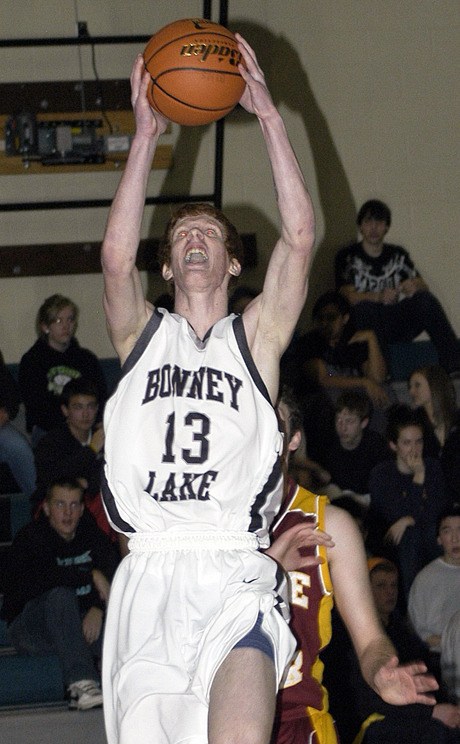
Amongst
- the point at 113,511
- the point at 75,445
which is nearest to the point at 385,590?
the point at 75,445

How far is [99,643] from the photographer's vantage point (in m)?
6.48

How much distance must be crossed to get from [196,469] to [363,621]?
0.73 m

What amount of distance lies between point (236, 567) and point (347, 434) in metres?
4.36

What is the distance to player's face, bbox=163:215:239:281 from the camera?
154 inches

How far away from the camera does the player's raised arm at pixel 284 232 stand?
379 cm

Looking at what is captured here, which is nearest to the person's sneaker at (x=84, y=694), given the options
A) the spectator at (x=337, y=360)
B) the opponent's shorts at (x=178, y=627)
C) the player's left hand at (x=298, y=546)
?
the player's left hand at (x=298, y=546)

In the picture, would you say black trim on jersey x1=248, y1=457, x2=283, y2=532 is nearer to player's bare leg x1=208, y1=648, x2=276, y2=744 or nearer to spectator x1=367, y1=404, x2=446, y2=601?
player's bare leg x1=208, y1=648, x2=276, y2=744

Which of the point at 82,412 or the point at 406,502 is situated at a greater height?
the point at 82,412

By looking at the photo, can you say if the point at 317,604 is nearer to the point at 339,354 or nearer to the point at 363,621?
the point at 363,621

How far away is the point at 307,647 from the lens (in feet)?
13.0

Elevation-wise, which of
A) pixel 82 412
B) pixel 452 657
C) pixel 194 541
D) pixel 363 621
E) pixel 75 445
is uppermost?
pixel 82 412

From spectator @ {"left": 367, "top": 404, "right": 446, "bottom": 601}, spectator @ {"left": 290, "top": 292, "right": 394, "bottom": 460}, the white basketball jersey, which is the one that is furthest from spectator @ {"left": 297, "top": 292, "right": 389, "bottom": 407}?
the white basketball jersey

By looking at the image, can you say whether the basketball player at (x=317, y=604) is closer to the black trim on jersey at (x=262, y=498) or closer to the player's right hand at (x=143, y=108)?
the black trim on jersey at (x=262, y=498)

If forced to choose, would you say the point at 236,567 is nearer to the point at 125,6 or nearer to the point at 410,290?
the point at 410,290
